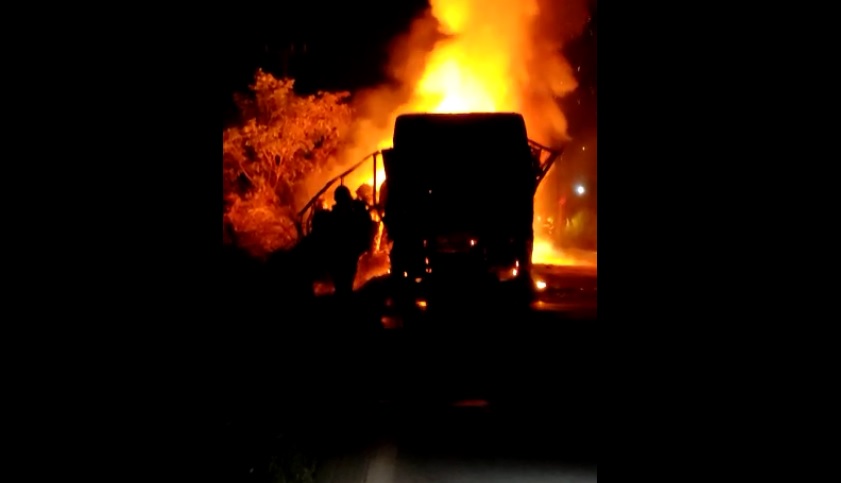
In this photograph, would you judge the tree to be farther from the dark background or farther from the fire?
the dark background

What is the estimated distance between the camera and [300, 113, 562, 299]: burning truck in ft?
39.7

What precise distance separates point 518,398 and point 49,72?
17.6ft

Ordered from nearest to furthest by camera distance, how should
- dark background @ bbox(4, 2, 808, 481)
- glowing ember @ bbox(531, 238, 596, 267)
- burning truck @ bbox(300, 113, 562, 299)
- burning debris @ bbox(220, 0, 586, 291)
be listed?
dark background @ bbox(4, 2, 808, 481) → burning truck @ bbox(300, 113, 562, 299) → burning debris @ bbox(220, 0, 586, 291) → glowing ember @ bbox(531, 238, 596, 267)

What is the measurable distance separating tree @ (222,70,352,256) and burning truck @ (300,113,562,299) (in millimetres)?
7740

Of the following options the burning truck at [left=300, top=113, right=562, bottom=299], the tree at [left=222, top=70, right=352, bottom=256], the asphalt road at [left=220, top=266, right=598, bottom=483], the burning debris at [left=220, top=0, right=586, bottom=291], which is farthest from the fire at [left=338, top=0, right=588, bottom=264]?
the asphalt road at [left=220, top=266, right=598, bottom=483]

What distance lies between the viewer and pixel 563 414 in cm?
701

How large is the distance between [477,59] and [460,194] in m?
13.0

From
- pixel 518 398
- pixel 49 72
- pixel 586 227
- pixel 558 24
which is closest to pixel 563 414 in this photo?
pixel 518 398

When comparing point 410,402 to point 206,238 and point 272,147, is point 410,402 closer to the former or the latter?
point 206,238

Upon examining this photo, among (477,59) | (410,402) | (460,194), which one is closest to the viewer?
(410,402)

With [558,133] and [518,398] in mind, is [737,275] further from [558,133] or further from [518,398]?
[558,133]

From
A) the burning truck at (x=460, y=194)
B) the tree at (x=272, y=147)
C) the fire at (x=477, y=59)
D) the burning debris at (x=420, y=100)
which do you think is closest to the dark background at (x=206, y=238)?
the burning truck at (x=460, y=194)

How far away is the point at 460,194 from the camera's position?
1236 cm

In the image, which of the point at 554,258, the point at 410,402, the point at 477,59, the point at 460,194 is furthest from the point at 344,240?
the point at 554,258
